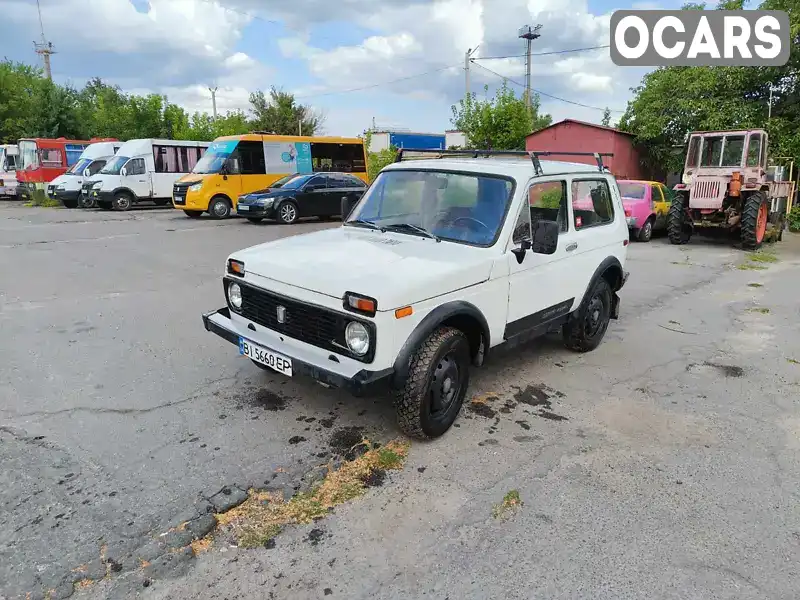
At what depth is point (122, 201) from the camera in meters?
20.9

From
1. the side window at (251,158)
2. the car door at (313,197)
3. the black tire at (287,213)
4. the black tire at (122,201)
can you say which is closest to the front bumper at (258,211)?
the black tire at (287,213)

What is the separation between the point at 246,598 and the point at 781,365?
5426 mm

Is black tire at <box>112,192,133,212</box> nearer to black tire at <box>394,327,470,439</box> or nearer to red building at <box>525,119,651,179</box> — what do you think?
red building at <box>525,119,651,179</box>

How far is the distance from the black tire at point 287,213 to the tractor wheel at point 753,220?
38.7 ft

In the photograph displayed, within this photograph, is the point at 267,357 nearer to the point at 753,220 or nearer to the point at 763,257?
the point at 763,257

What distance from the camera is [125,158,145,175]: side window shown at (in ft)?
68.4

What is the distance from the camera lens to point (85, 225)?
1617 cm

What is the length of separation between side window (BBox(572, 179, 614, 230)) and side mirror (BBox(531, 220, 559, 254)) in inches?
47.1

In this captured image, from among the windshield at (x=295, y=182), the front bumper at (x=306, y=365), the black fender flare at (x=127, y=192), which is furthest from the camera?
the black fender flare at (x=127, y=192)

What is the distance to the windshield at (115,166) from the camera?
20781mm

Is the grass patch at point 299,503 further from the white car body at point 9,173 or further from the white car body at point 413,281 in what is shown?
the white car body at point 9,173

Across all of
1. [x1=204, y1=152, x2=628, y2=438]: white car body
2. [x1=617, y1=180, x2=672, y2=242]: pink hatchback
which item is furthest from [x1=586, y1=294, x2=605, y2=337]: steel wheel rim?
[x1=617, y1=180, x2=672, y2=242]: pink hatchback

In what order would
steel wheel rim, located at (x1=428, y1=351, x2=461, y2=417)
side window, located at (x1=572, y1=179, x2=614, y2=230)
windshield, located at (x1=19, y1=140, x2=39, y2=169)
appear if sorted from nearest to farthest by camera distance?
steel wheel rim, located at (x1=428, y1=351, x2=461, y2=417)
side window, located at (x1=572, y1=179, x2=614, y2=230)
windshield, located at (x1=19, y1=140, x2=39, y2=169)

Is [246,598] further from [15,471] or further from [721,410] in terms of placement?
[721,410]
